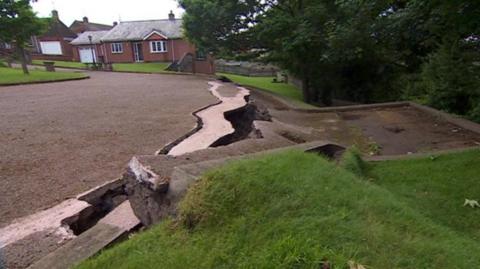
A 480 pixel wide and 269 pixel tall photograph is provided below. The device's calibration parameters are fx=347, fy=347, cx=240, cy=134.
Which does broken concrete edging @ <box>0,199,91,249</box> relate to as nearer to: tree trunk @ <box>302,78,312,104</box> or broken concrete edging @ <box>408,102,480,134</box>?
broken concrete edging @ <box>408,102,480,134</box>

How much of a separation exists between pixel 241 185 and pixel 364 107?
817 cm

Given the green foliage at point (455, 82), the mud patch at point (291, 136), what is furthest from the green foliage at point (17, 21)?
the green foliage at point (455, 82)

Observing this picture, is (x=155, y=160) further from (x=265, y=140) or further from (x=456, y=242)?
(x=456, y=242)

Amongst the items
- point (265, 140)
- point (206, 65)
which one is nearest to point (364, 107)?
point (265, 140)

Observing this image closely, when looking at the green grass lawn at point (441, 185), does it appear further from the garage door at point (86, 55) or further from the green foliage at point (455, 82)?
the garage door at point (86, 55)

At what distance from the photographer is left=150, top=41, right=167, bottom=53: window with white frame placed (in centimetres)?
3688

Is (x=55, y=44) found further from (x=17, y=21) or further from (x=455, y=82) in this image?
(x=455, y=82)

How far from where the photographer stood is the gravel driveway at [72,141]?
3705mm

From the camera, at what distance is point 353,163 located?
4023 mm

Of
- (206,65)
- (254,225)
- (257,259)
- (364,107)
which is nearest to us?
(257,259)

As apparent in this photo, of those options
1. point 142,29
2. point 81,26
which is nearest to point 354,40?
point 142,29

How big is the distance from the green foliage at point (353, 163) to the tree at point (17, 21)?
22817mm

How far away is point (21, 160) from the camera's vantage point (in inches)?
188

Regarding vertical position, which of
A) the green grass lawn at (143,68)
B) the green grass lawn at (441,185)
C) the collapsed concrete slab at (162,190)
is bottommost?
the green grass lawn at (143,68)
